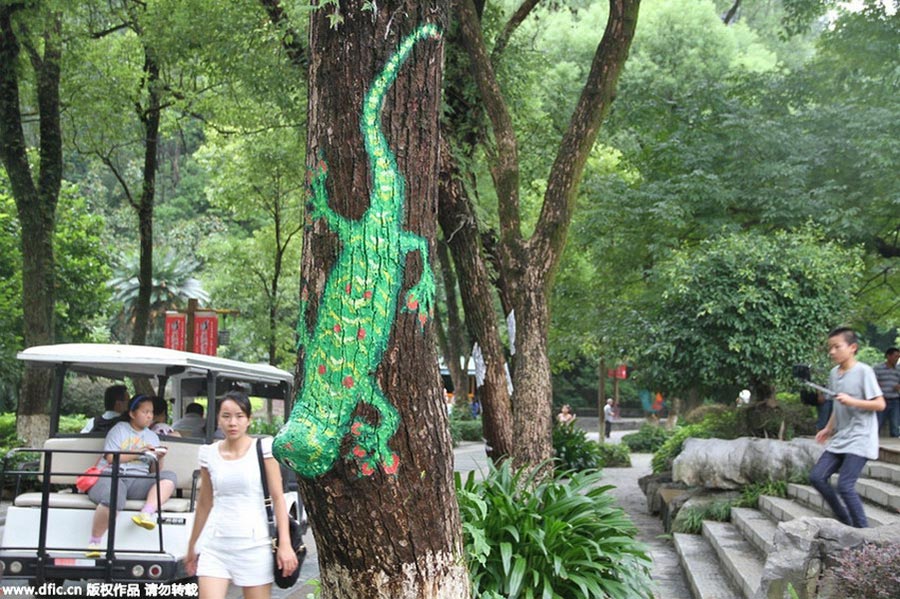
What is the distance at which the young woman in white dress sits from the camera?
5805mm

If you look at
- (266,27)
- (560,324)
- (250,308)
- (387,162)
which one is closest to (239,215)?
(250,308)

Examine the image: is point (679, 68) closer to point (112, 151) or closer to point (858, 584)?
point (112, 151)

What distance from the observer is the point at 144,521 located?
27.6ft

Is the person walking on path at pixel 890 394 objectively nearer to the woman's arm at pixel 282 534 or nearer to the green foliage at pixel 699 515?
the green foliage at pixel 699 515

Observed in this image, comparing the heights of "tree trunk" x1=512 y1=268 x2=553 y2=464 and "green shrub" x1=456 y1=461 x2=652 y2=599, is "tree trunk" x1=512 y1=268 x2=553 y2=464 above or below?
above

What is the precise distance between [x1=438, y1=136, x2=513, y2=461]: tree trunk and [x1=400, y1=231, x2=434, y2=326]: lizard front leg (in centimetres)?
664

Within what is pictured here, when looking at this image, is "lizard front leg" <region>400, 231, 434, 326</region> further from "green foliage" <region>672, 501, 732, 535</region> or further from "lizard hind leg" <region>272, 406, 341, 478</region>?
"green foliage" <region>672, 501, 732, 535</region>

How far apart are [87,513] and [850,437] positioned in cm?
601

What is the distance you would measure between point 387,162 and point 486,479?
13.6 feet

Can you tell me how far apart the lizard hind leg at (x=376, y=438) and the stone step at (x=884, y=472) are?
7.13m

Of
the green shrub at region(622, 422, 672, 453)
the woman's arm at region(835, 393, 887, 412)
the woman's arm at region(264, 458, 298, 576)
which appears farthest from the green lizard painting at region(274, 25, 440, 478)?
the green shrub at region(622, 422, 672, 453)

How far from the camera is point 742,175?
19938 millimetres

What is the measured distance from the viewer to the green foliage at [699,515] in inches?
482

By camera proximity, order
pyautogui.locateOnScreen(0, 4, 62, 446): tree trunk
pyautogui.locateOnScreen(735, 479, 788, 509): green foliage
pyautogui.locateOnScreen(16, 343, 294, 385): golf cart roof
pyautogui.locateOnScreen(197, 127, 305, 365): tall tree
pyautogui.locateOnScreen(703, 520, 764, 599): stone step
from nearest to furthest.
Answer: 1. pyautogui.locateOnScreen(703, 520, 764, 599): stone step
2. pyautogui.locateOnScreen(16, 343, 294, 385): golf cart roof
3. pyautogui.locateOnScreen(735, 479, 788, 509): green foliage
4. pyautogui.locateOnScreen(0, 4, 62, 446): tree trunk
5. pyautogui.locateOnScreen(197, 127, 305, 365): tall tree
